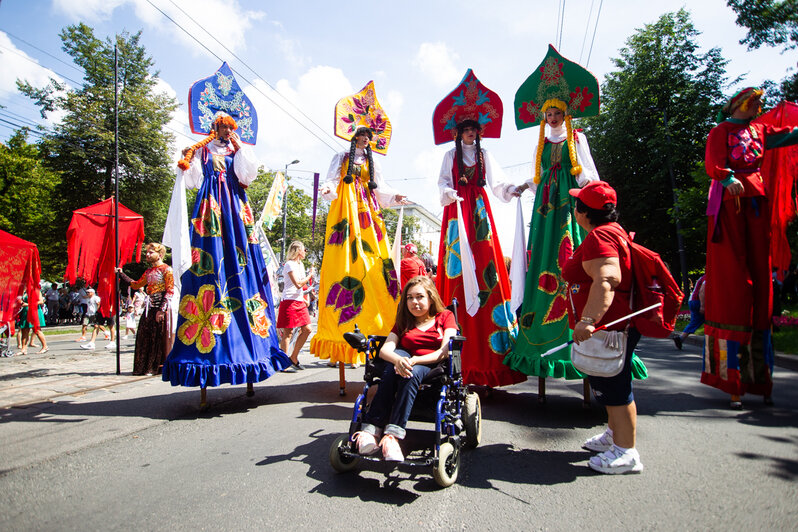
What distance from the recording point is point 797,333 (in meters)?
7.82

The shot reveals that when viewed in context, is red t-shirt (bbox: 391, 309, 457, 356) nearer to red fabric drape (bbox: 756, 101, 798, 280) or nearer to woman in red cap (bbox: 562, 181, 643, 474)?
woman in red cap (bbox: 562, 181, 643, 474)

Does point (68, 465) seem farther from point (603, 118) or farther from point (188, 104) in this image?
point (603, 118)

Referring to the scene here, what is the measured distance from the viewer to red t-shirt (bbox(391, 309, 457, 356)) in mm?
3197

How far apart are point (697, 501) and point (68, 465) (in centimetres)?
379

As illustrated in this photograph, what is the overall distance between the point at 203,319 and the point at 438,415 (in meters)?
2.70

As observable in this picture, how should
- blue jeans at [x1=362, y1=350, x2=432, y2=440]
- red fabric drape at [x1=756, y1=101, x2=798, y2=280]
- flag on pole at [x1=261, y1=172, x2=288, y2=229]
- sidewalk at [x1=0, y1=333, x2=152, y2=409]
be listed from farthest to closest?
flag on pole at [x1=261, y1=172, x2=288, y2=229], sidewalk at [x1=0, y1=333, x2=152, y2=409], red fabric drape at [x1=756, y1=101, x2=798, y2=280], blue jeans at [x1=362, y1=350, x2=432, y2=440]

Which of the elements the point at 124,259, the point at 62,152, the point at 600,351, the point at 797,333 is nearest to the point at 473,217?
the point at 600,351

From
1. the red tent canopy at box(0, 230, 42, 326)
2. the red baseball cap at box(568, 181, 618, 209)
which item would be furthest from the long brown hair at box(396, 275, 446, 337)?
the red tent canopy at box(0, 230, 42, 326)

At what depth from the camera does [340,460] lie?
263 cm

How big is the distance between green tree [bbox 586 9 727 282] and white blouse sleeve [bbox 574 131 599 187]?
16979 mm

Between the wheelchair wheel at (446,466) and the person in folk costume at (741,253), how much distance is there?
283 cm

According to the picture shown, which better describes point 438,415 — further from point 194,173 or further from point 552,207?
point 194,173

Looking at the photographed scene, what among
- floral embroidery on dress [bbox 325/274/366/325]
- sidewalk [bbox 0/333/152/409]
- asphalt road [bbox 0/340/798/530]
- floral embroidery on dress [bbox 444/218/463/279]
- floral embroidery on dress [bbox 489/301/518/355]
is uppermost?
floral embroidery on dress [bbox 444/218/463/279]

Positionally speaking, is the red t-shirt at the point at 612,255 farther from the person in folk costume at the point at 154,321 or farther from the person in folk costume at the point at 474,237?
the person in folk costume at the point at 154,321
